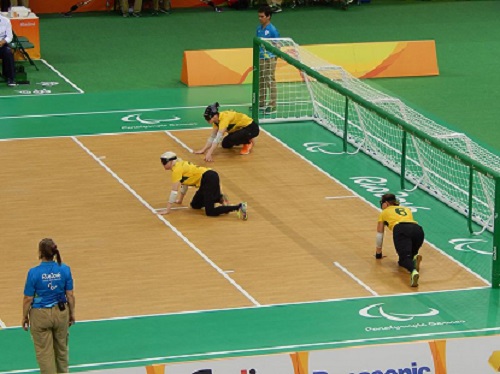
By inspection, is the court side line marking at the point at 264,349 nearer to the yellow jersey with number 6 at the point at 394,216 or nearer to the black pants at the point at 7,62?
the yellow jersey with number 6 at the point at 394,216

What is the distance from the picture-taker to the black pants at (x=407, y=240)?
888 inches

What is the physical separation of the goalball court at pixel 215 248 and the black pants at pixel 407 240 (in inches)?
13.1

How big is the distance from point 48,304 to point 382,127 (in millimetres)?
14538

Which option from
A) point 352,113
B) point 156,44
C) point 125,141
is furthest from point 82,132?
point 156,44

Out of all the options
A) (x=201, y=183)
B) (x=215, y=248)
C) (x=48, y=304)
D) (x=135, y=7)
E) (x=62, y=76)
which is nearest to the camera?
(x=48, y=304)

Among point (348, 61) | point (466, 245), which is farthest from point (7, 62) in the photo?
point (466, 245)

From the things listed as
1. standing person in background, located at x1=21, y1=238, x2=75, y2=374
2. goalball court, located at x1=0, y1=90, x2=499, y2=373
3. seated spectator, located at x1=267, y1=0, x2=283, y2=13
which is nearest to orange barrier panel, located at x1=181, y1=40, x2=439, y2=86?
goalball court, located at x1=0, y1=90, x2=499, y2=373

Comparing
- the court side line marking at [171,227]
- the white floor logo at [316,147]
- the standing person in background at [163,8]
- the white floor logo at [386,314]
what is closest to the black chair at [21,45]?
the court side line marking at [171,227]

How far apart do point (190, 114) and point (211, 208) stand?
7102 millimetres

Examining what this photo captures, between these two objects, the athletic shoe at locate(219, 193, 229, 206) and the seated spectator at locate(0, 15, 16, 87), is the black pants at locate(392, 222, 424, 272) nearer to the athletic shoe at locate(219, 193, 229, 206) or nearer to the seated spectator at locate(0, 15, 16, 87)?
the athletic shoe at locate(219, 193, 229, 206)

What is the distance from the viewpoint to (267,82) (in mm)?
31891

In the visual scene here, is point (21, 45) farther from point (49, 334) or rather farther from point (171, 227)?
point (49, 334)

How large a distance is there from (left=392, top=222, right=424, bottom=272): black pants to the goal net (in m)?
1.23

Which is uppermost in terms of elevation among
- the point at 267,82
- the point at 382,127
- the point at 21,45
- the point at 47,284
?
the point at 21,45
